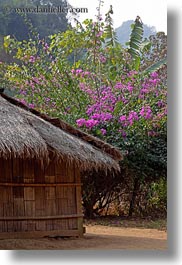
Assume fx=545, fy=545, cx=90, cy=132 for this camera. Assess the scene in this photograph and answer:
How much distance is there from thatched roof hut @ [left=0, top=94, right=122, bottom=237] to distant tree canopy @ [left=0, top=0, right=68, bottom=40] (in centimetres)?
110

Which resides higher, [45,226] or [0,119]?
[0,119]

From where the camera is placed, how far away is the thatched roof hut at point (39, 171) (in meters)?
5.66

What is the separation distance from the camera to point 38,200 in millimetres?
6105

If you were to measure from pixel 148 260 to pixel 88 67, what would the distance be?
5.08 metres

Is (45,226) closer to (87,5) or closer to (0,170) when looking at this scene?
(0,170)

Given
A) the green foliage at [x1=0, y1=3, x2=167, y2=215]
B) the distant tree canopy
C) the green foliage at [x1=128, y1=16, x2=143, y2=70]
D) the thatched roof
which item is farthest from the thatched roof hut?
the green foliage at [x1=128, y1=16, x2=143, y2=70]

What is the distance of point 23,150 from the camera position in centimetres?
548

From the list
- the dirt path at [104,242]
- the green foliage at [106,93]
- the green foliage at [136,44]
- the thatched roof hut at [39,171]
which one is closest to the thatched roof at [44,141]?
the thatched roof hut at [39,171]

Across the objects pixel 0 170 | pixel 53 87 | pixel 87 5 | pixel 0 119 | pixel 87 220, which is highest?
pixel 87 5

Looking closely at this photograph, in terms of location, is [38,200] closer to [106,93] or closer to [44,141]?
[44,141]

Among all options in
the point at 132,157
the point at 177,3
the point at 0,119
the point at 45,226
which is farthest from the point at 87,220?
the point at 177,3

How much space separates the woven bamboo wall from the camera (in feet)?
19.3

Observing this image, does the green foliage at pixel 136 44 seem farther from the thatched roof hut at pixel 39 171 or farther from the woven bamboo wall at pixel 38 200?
the woven bamboo wall at pixel 38 200

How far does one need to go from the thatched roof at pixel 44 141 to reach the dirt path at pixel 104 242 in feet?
2.85
